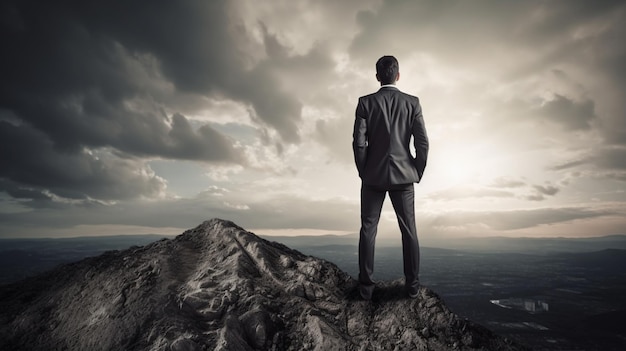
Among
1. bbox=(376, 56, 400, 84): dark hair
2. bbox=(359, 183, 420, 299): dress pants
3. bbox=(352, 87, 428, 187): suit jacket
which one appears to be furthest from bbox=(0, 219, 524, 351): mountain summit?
bbox=(376, 56, 400, 84): dark hair

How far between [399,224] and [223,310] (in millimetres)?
3058

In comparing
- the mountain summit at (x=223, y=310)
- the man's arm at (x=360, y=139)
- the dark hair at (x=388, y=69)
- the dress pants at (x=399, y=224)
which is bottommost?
the mountain summit at (x=223, y=310)

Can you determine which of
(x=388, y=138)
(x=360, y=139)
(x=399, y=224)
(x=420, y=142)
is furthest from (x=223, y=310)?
(x=420, y=142)

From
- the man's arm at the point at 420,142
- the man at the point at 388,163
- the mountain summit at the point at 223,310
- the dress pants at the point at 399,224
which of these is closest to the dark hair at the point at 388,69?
the man at the point at 388,163

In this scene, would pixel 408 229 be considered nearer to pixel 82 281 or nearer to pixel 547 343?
pixel 82 281

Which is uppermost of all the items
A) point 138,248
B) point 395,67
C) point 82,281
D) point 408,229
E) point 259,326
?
point 395,67

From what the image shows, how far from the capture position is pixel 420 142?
497cm

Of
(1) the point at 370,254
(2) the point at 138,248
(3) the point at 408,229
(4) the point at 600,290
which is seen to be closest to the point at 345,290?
(1) the point at 370,254

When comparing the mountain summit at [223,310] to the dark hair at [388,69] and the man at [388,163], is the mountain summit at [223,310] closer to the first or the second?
the man at [388,163]

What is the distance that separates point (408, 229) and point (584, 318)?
508 feet

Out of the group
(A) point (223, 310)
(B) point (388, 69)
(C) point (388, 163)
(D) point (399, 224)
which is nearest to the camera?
(A) point (223, 310)

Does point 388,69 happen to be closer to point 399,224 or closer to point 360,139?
point 360,139

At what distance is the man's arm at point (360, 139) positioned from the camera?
4895 mm

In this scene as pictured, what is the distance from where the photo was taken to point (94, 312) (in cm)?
446
